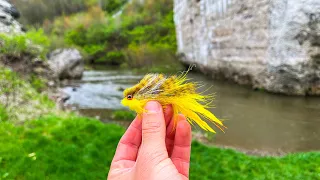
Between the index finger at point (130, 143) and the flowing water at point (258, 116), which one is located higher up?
the index finger at point (130, 143)

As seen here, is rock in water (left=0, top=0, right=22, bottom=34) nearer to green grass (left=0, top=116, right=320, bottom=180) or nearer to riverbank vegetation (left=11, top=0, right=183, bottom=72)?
green grass (left=0, top=116, right=320, bottom=180)

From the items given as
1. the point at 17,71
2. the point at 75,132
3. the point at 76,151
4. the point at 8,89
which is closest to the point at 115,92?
the point at 17,71

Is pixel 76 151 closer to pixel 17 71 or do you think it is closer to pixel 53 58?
pixel 17 71

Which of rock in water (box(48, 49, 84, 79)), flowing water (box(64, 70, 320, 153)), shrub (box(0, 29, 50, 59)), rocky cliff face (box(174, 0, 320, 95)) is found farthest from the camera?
rock in water (box(48, 49, 84, 79))

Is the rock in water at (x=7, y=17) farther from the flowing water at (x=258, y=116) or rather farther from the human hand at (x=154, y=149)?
the human hand at (x=154, y=149)

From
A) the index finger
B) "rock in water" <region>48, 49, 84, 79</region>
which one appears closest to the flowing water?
the index finger

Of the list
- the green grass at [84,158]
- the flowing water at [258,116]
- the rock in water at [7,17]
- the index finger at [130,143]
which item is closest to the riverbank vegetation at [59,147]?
the green grass at [84,158]
